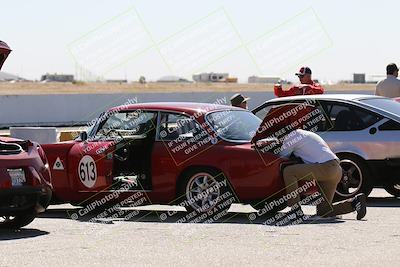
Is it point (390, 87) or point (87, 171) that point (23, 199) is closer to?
point (87, 171)

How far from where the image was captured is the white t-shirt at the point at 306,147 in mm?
11148

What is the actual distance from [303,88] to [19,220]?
6378 mm

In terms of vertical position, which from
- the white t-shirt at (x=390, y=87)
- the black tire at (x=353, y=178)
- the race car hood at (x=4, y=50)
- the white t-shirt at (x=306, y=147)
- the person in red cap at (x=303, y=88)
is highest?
the race car hood at (x=4, y=50)

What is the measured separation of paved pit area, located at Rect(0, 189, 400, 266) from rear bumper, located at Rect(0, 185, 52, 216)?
0.27 m

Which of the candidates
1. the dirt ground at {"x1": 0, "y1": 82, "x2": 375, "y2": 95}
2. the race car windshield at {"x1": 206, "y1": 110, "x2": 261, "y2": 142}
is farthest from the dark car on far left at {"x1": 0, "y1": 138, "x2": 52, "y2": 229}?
the dirt ground at {"x1": 0, "y1": 82, "x2": 375, "y2": 95}

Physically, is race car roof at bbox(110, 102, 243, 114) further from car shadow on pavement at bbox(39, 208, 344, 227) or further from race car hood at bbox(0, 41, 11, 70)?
race car hood at bbox(0, 41, 11, 70)

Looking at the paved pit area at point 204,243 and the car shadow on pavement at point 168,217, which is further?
the car shadow on pavement at point 168,217

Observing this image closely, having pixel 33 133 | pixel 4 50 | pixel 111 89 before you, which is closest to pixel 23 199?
pixel 4 50

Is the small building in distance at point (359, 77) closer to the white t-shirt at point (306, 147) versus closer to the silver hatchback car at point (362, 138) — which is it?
the silver hatchback car at point (362, 138)

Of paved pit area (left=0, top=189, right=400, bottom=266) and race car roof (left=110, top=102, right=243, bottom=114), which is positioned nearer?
paved pit area (left=0, top=189, right=400, bottom=266)

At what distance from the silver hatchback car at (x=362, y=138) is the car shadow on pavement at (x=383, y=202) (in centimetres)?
22

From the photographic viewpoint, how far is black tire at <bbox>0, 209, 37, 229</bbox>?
403 inches

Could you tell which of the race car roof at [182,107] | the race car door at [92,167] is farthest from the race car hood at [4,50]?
the race car roof at [182,107]

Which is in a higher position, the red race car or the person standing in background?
the red race car
